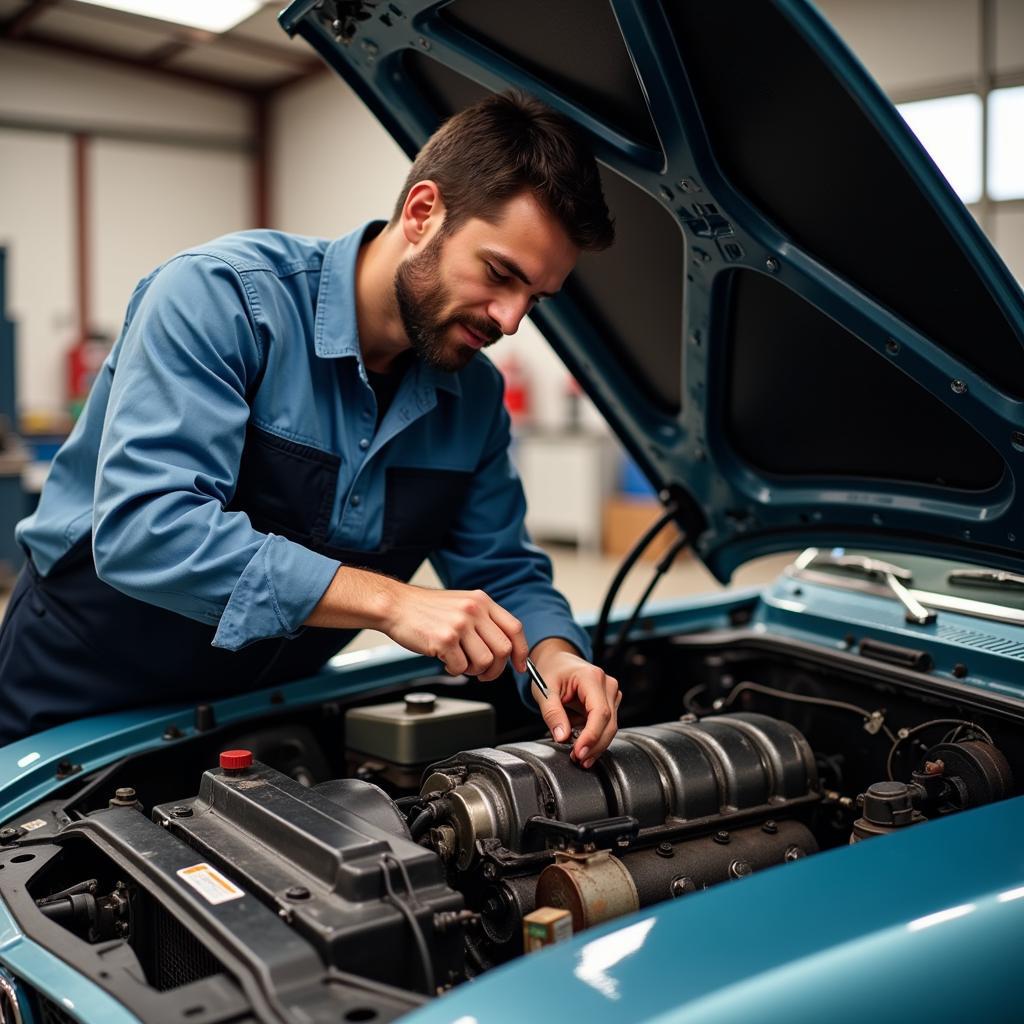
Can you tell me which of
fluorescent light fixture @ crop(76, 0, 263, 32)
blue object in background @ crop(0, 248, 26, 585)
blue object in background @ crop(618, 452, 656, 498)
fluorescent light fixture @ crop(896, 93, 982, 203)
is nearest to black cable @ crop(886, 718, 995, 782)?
fluorescent light fixture @ crop(896, 93, 982, 203)

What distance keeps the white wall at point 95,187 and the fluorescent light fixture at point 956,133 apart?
23.6 ft

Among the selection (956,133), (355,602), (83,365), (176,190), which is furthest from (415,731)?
(176,190)

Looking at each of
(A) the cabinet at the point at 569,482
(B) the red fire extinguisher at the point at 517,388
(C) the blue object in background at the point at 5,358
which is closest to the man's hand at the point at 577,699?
(C) the blue object in background at the point at 5,358

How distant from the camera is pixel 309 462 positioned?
176 cm

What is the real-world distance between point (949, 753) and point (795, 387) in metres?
0.65

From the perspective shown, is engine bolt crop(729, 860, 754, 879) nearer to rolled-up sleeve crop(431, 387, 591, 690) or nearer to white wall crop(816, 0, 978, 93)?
rolled-up sleeve crop(431, 387, 591, 690)

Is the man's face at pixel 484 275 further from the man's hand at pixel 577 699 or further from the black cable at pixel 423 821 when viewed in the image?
the black cable at pixel 423 821

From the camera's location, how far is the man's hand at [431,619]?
1423mm

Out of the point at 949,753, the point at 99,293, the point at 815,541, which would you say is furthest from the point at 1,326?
the point at 949,753

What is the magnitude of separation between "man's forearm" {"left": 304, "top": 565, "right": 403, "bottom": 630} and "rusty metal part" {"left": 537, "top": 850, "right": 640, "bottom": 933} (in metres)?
0.38

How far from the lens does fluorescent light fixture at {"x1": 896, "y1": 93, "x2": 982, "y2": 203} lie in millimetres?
6266

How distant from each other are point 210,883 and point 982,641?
1.31 metres

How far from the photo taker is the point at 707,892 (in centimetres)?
107

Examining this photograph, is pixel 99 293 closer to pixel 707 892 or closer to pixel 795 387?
pixel 795 387
